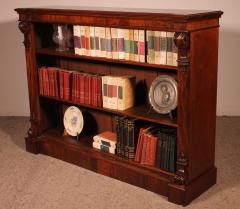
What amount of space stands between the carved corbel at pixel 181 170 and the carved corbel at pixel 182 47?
1.80 ft

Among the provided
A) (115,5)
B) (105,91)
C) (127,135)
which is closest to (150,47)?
(105,91)

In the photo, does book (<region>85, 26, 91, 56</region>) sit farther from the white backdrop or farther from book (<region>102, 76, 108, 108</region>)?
the white backdrop

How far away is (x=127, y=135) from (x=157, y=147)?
259 millimetres

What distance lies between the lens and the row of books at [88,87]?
3.05m

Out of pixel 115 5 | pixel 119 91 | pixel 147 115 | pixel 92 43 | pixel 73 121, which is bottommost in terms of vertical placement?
pixel 73 121

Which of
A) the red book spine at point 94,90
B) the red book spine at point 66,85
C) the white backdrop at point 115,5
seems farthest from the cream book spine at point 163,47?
the white backdrop at point 115,5

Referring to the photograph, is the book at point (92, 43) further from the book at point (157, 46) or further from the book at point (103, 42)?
the book at point (157, 46)

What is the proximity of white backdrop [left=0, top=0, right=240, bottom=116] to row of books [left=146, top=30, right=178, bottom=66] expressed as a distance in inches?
59.2

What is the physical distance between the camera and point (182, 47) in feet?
8.19

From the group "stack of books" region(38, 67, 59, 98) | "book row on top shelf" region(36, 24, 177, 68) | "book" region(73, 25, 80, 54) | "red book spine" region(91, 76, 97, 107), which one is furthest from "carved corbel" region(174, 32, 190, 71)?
"stack of books" region(38, 67, 59, 98)

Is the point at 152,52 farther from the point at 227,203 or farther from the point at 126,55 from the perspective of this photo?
the point at 227,203

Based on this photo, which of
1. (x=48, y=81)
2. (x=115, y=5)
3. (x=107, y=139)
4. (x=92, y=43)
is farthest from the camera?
(x=115, y=5)

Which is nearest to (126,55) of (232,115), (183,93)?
(183,93)

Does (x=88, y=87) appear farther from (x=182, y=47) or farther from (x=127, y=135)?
(x=182, y=47)
